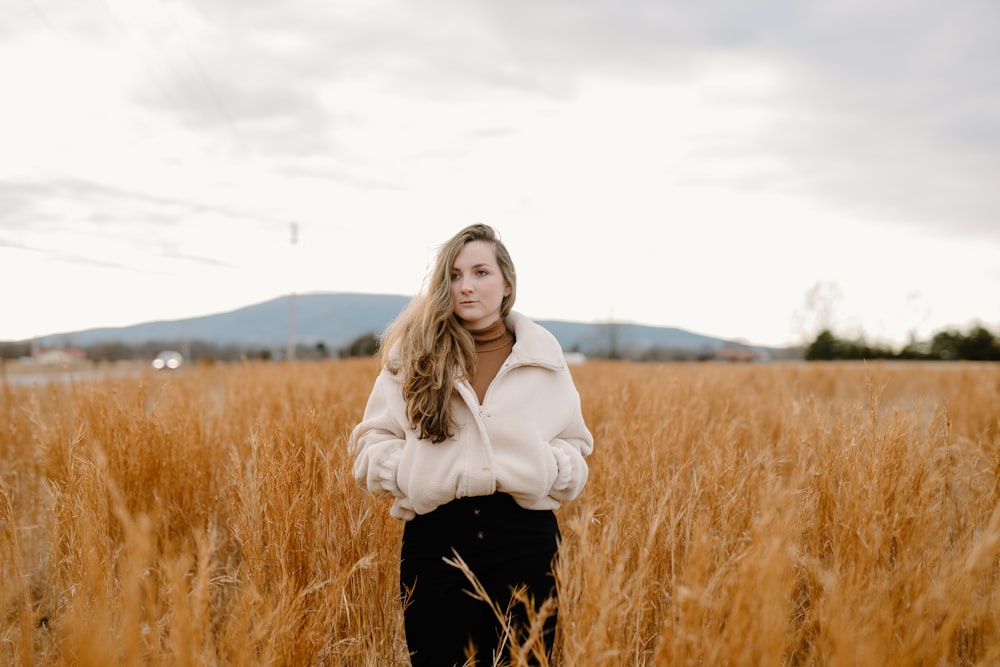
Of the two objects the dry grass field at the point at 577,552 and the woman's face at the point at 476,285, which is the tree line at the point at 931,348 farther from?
the woman's face at the point at 476,285

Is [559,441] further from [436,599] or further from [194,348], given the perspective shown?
[194,348]

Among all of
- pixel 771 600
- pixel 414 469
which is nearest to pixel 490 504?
pixel 414 469

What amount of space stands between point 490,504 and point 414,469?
0.27m

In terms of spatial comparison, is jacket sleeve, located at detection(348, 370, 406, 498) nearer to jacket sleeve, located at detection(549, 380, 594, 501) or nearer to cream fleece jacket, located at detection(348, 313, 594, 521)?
cream fleece jacket, located at detection(348, 313, 594, 521)

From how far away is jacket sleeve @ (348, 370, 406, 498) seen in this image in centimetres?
195

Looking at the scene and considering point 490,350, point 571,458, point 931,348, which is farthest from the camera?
point 931,348

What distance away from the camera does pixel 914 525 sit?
6.95 ft

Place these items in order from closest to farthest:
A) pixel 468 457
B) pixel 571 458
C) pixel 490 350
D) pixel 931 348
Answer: pixel 468 457 → pixel 571 458 → pixel 490 350 → pixel 931 348

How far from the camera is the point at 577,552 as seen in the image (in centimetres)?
191

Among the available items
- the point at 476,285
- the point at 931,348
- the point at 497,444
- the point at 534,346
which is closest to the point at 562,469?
the point at 497,444

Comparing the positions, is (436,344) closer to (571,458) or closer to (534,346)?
(534,346)

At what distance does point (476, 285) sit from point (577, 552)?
3.02ft

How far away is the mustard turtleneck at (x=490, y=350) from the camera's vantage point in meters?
2.10

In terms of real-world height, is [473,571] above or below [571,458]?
below
